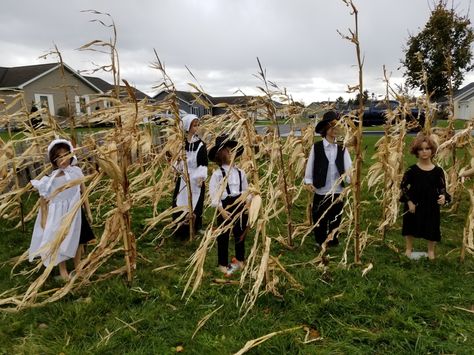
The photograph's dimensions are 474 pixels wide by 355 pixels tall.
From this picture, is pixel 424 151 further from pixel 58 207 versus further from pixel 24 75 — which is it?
pixel 24 75

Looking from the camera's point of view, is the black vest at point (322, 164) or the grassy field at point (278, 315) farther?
the black vest at point (322, 164)

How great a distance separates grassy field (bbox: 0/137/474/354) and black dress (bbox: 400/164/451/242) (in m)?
0.32

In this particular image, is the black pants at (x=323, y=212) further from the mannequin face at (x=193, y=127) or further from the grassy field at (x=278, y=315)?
the mannequin face at (x=193, y=127)

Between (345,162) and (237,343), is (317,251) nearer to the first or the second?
(345,162)

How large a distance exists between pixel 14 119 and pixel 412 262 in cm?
465

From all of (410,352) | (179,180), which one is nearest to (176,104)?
(179,180)

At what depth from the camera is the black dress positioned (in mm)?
3672

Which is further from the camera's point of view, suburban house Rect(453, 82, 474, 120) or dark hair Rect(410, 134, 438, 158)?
suburban house Rect(453, 82, 474, 120)

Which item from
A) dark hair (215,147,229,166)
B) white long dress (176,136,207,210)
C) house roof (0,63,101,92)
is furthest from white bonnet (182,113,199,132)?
house roof (0,63,101,92)

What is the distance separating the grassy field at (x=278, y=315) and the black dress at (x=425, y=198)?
1.04ft

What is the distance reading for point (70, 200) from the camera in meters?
3.53

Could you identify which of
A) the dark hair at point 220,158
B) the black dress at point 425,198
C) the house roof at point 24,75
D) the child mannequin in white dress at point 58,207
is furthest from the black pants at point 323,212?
the house roof at point 24,75

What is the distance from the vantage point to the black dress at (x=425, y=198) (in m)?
3.67

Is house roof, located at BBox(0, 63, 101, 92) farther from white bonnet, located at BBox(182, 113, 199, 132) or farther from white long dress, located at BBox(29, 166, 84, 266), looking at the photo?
white long dress, located at BBox(29, 166, 84, 266)
